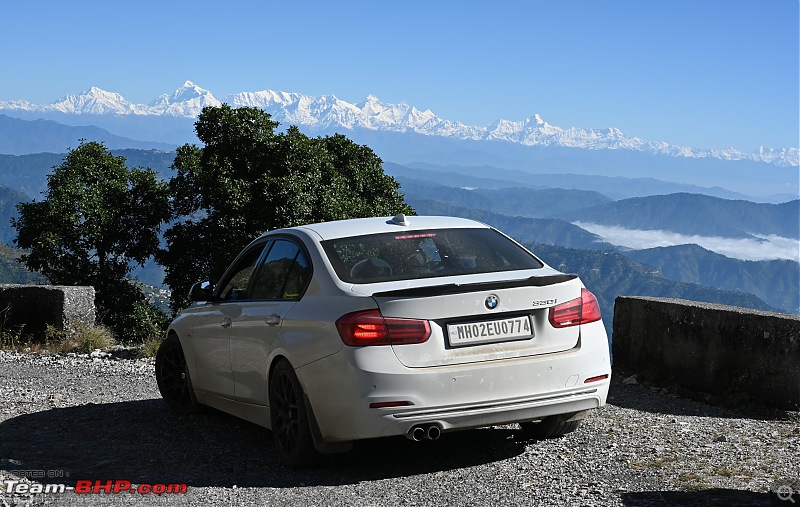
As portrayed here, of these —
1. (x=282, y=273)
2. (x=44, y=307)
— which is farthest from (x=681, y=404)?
(x=44, y=307)

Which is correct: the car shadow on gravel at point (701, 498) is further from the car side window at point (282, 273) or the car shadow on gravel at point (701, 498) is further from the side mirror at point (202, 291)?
the side mirror at point (202, 291)

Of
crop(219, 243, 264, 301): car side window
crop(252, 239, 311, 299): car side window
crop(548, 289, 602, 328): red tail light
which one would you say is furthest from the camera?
crop(219, 243, 264, 301): car side window

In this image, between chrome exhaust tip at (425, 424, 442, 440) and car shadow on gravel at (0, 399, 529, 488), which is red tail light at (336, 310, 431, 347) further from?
car shadow on gravel at (0, 399, 529, 488)

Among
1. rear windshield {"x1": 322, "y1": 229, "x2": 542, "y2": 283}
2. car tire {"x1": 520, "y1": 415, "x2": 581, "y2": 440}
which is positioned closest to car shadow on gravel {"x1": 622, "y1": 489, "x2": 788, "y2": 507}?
car tire {"x1": 520, "y1": 415, "x2": 581, "y2": 440}

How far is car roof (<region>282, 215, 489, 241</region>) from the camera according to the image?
5598mm

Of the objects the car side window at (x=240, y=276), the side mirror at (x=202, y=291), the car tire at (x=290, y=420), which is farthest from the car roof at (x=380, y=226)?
the side mirror at (x=202, y=291)

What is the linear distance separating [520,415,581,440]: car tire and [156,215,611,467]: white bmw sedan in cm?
1

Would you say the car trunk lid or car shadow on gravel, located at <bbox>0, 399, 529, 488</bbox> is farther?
car shadow on gravel, located at <bbox>0, 399, 529, 488</bbox>

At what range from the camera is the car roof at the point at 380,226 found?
5.60 metres

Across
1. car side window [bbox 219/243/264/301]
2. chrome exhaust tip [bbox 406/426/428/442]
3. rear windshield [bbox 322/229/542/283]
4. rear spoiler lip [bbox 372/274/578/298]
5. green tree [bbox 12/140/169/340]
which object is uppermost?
rear windshield [bbox 322/229/542/283]

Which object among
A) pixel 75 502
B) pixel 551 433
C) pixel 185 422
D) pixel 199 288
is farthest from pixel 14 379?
pixel 551 433

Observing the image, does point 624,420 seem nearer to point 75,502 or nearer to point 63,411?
point 75,502

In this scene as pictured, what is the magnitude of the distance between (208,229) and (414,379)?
28.9 meters

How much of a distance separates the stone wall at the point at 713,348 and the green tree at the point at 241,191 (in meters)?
22.5
